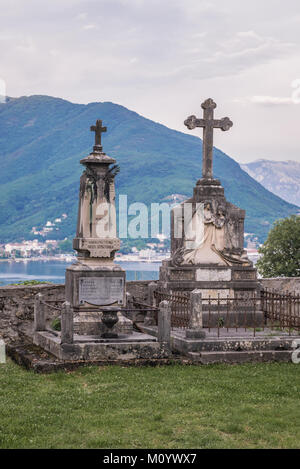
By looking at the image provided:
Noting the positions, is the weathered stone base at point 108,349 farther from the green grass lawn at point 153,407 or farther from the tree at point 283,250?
the tree at point 283,250

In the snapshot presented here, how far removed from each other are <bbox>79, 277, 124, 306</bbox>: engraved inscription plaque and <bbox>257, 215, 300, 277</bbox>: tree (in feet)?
63.2

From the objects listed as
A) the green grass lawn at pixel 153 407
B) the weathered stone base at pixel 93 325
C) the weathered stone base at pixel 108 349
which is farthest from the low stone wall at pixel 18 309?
the green grass lawn at pixel 153 407

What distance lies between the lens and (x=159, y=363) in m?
12.1

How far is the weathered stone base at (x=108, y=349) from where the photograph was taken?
1186 cm

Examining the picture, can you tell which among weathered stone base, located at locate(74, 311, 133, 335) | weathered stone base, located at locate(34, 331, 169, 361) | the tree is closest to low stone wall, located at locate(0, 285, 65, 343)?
weathered stone base, located at locate(74, 311, 133, 335)

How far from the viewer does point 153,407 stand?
928cm

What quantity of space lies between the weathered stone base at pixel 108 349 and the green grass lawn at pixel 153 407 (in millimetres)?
424

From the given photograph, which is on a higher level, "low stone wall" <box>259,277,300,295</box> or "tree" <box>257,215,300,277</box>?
"tree" <box>257,215,300,277</box>

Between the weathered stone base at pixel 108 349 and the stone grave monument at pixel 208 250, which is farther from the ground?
Result: the stone grave monument at pixel 208 250

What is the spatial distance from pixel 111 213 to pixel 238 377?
4663 mm

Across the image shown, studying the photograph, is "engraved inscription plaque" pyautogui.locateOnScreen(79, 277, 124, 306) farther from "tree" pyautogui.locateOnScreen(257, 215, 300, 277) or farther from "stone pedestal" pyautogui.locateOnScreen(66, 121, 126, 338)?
"tree" pyautogui.locateOnScreen(257, 215, 300, 277)

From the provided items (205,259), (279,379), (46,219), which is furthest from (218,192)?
(46,219)

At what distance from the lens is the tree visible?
106 ft

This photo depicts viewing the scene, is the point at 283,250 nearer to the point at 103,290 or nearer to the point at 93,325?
the point at 103,290
